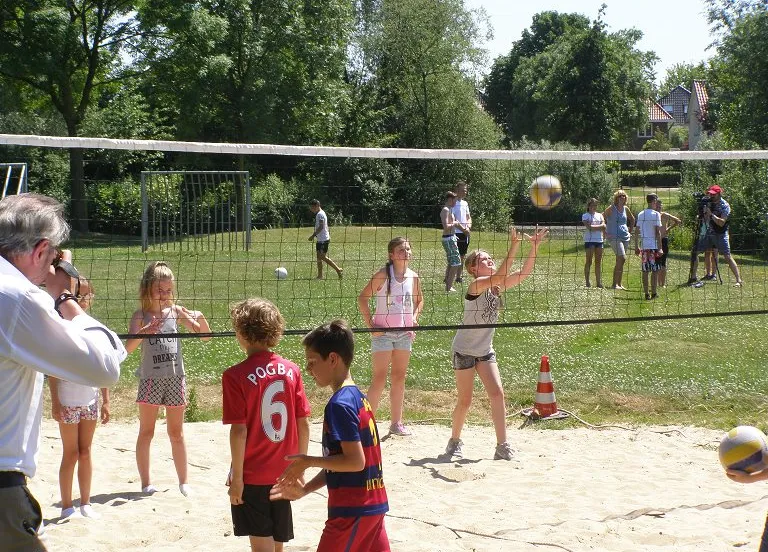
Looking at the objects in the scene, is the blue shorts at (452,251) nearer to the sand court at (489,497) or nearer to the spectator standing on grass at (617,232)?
the spectator standing on grass at (617,232)

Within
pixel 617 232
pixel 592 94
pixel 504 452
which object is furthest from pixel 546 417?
pixel 592 94

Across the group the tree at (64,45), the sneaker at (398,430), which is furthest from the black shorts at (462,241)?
the tree at (64,45)

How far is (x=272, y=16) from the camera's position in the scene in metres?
32.1

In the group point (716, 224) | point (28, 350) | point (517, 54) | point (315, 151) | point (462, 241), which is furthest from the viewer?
point (517, 54)

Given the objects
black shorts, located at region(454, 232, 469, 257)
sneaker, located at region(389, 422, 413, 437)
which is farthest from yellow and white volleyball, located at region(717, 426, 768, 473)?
black shorts, located at region(454, 232, 469, 257)

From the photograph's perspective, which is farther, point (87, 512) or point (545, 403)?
point (545, 403)

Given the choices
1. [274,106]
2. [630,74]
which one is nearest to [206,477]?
[274,106]

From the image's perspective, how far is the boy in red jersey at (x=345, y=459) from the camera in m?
3.50

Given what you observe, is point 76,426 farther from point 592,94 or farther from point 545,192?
point 592,94

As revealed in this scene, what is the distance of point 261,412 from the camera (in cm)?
418

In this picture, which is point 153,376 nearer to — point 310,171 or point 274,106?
point 310,171

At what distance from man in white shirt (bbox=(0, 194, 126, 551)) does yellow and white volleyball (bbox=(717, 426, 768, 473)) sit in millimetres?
2573

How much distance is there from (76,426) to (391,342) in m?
2.76

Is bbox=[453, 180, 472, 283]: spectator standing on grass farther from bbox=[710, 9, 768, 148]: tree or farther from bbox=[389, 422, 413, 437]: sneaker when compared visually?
bbox=[710, 9, 768, 148]: tree
